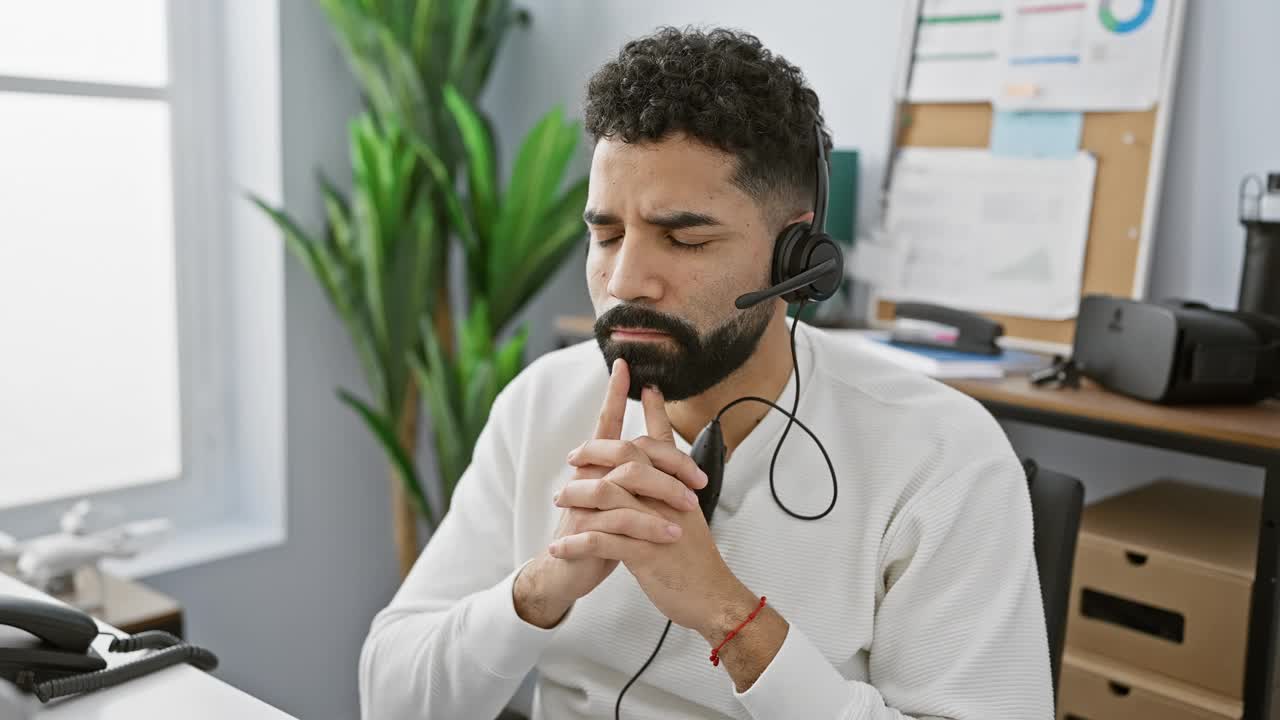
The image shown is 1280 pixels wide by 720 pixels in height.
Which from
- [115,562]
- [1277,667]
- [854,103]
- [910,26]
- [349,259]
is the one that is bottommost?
[115,562]

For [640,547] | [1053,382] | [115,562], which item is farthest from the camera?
[115,562]

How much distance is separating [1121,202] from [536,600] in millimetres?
1383

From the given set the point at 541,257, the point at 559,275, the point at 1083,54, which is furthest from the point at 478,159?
the point at 1083,54

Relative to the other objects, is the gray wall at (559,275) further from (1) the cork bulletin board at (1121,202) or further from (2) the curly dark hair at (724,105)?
(2) the curly dark hair at (724,105)

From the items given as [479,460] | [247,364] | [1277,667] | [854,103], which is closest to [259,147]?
[247,364]

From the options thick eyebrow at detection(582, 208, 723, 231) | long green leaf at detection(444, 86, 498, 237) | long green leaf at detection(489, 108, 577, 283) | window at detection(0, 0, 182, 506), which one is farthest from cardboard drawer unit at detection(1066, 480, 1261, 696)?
window at detection(0, 0, 182, 506)

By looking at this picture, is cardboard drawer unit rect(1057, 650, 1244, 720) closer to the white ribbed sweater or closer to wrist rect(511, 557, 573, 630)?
the white ribbed sweater

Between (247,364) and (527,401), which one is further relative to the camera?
(247,364)

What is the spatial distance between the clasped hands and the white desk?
299 millimetres

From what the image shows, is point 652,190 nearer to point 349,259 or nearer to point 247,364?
point 349,259

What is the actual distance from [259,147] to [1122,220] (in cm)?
187

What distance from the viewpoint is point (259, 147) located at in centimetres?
261

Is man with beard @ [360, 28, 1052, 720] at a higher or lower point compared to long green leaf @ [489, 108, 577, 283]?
lower

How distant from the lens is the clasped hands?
1006mm
